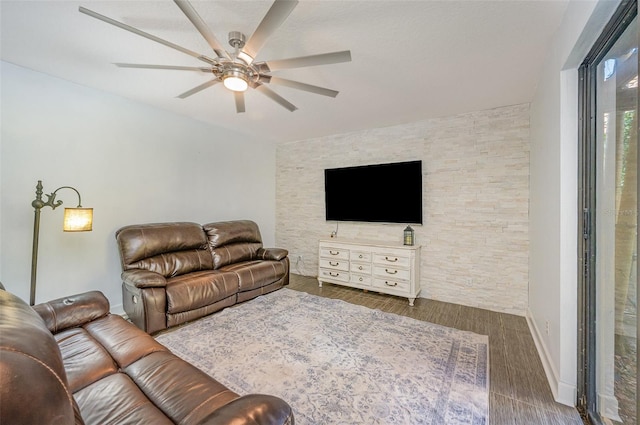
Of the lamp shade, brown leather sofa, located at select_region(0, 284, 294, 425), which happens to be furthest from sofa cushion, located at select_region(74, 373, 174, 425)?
the lamp shade

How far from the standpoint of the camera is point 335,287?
4.06 meters

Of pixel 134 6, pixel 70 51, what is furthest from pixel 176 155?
pixel 134 6

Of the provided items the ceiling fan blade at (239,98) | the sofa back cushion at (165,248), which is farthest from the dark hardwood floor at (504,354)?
the ceiling fan blade at (239,98)

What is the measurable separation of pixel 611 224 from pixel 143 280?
3.44 metres

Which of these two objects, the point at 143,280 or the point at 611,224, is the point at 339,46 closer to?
the point at 611,224

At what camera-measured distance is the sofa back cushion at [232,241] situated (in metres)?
3.59

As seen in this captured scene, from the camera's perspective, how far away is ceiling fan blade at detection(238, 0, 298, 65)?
120cm

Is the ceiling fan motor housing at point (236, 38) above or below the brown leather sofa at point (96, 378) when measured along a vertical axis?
above

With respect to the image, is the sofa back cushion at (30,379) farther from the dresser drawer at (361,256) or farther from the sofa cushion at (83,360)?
the dresser drawer at (361,256)

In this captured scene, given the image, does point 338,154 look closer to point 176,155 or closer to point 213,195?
point 213,195

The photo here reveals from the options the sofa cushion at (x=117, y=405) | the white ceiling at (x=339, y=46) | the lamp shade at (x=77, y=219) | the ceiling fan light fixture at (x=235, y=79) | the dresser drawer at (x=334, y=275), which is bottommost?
the dresser drawer at (x=334, y=275)

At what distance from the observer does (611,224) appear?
4.49 ft

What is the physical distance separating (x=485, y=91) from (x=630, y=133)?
1.75m

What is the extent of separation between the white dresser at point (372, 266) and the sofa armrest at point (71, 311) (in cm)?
278
